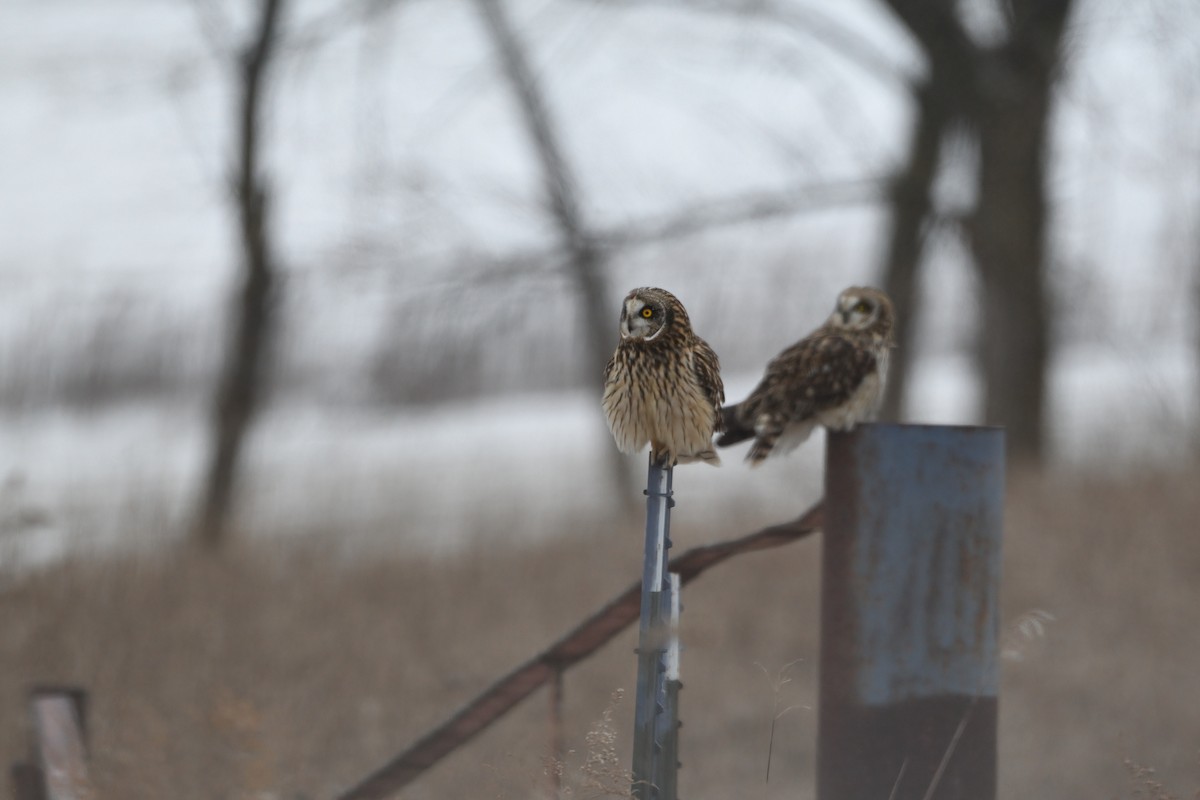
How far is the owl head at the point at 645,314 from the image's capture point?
2.17 meters

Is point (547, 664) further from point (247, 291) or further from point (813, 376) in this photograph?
point (247, 291)

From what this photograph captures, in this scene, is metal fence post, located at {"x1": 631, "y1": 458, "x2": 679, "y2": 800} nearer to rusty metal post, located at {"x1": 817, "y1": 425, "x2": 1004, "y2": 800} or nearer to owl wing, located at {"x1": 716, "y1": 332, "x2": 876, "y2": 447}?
rusty metal post, located at {"x1": 817, "y1": 425, "x2": 1004, "y2": 800}

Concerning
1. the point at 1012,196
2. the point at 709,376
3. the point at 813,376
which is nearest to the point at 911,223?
the point at 1012,196

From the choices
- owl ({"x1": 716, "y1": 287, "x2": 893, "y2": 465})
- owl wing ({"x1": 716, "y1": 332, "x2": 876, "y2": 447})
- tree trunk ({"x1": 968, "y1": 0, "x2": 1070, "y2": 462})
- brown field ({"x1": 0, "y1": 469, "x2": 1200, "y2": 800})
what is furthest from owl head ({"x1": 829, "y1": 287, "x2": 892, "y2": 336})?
tree trunk ({"x1": 968, "y1": 0, "x2": 1070, "y2": 462})

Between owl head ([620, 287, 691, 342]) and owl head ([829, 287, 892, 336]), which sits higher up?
owl head ([829, 287, 892, 336])

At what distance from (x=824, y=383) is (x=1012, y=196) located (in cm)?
726

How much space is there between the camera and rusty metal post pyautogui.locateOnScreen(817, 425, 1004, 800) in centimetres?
252

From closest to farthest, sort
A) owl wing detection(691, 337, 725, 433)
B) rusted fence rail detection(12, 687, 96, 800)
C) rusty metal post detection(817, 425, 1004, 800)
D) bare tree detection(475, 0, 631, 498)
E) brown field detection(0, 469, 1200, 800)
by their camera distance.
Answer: owl wing detection(691, 337, 725, 433)
rusty metal post detection(817, 425, 1004, 800)
rusted fence rail detection(12, 687, 96, 800)
brown field detection(0, 469, 1200, 800)
bare tree detection(475, 0, 631, 498)

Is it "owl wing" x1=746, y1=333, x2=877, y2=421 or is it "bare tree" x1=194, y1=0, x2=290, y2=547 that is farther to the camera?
"bare tree" x1=194, y1=0, x2=290, y2=547

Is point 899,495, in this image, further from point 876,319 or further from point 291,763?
point 291,763

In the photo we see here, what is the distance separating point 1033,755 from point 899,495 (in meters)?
3.23

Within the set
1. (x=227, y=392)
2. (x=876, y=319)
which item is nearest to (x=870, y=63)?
(x=227, y=392)

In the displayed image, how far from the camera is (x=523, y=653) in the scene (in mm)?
6621

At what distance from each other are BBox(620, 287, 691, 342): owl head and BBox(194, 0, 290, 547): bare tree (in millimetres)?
7599
